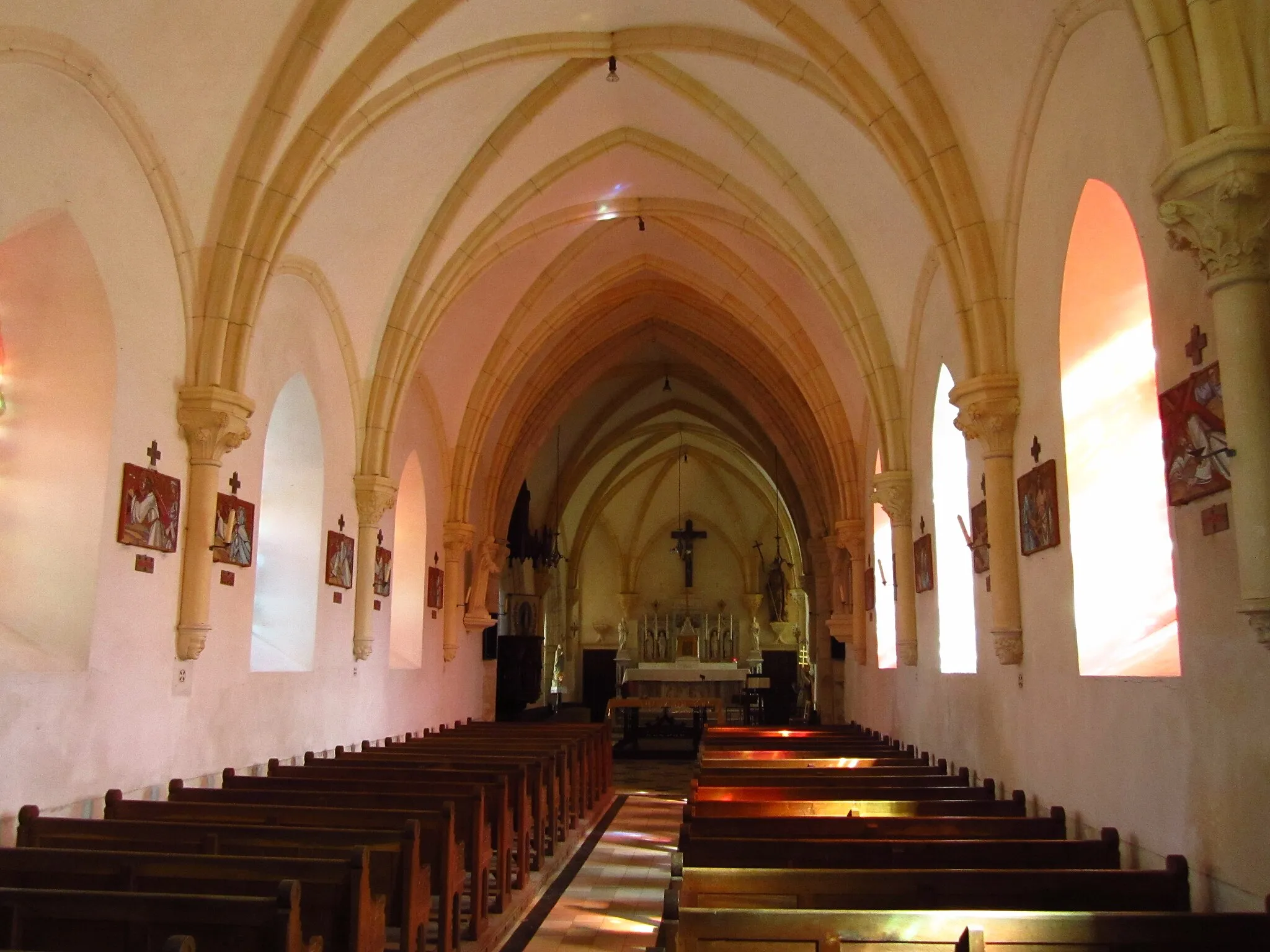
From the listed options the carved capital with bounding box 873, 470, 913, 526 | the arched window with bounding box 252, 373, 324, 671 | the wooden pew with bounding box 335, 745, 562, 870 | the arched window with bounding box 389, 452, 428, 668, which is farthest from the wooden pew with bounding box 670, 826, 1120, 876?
the arched window with bounding box 389, 452, 428, 668

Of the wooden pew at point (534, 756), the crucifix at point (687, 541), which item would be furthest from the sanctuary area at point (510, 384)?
the crucifix at point (687, 541)

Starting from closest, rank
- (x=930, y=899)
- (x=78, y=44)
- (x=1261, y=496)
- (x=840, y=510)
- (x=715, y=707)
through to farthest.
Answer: (x=1261, y=496) < (x=930, y=899) < (x=78, y=44) < (x=840, y=510) < (x=715, y=707)

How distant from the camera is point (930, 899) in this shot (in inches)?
171

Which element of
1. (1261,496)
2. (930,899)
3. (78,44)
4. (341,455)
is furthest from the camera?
(341,455)

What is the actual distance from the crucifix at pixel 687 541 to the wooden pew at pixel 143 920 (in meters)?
26.1

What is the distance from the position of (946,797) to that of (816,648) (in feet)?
39.5

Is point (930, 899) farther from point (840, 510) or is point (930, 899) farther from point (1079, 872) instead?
point (840, 510)

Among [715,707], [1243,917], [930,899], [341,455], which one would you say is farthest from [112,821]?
[715,707]

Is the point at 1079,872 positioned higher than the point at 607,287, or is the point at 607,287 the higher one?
the point at 607,287

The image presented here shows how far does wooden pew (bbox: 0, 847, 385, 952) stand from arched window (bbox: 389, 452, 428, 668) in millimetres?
9783

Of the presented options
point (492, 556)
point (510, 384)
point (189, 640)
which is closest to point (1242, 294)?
point (189, 640)

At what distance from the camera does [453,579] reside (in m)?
15.8

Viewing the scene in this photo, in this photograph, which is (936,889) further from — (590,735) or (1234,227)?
(590,735)

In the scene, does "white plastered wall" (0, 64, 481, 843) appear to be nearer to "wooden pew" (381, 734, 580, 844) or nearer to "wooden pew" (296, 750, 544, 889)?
"wooden pew" (296, 750, 544, 889)
